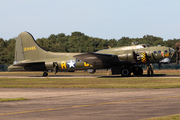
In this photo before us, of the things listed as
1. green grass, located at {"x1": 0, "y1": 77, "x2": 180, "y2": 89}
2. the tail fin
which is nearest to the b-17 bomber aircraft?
the tail fin

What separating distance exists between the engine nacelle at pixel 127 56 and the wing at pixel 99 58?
0.74 metres

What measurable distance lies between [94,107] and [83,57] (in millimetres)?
28262

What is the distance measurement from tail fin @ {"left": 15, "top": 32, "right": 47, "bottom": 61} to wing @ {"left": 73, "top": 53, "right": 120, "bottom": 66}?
10.2 m

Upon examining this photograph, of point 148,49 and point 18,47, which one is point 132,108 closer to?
point 148,49

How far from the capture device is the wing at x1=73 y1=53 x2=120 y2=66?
40.5 metres

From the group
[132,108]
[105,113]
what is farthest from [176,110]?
[105,113]

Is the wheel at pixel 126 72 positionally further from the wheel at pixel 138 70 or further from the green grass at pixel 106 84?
the green grass at pixel 106 84

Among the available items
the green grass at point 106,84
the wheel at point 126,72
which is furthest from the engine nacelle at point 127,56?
the green grass at point 106,84

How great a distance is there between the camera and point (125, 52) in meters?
41.3

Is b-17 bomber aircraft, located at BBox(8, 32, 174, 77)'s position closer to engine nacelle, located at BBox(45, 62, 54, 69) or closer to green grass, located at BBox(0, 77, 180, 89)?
engine nacelle, located at BBox(45, 62, 54, 69)

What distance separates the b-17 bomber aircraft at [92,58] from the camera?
135 feet

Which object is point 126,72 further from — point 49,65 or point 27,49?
point 27,49

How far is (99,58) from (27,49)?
50.5 ft

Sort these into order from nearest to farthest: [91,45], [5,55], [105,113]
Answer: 1. [105,113]
2. [5,55]
3. [91,45]
